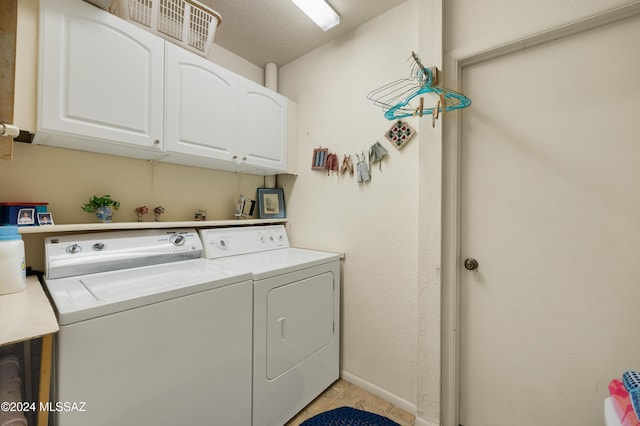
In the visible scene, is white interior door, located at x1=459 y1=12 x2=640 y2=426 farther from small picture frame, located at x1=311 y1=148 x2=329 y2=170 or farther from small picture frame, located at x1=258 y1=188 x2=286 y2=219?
small picture frame, located at x1=258 y1=188 x2=286 y2=219

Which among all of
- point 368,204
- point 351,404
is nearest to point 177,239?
point 368,204

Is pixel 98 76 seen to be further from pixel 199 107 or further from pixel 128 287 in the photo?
pixel 128 287

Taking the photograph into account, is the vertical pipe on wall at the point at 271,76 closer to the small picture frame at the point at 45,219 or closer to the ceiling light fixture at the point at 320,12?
the ceiling light fixture at the point at 320,12

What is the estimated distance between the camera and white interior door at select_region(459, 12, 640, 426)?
4.01 feet

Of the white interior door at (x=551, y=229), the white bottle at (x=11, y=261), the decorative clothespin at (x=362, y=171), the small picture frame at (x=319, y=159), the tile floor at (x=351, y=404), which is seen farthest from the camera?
the small picture frame at (x=319, y=159)

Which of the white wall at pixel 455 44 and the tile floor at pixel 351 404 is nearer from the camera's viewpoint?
the white wall at pixel 455 44

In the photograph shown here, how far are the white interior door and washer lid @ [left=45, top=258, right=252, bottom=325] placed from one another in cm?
142

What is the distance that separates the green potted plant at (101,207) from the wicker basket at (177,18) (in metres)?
1.02

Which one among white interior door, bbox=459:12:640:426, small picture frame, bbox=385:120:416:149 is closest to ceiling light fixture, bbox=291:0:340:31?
small picture frame, bbox=385:120:416:149

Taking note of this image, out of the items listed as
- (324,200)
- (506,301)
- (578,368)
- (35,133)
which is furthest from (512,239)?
(35,133)

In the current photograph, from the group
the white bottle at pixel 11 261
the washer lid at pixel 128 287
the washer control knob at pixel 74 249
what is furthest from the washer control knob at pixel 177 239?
the white bottle at pixel 11 261

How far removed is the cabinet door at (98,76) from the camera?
48.4 inches

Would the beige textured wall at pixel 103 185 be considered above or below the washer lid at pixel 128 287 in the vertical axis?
above

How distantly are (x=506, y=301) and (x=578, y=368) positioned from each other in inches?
15.5
